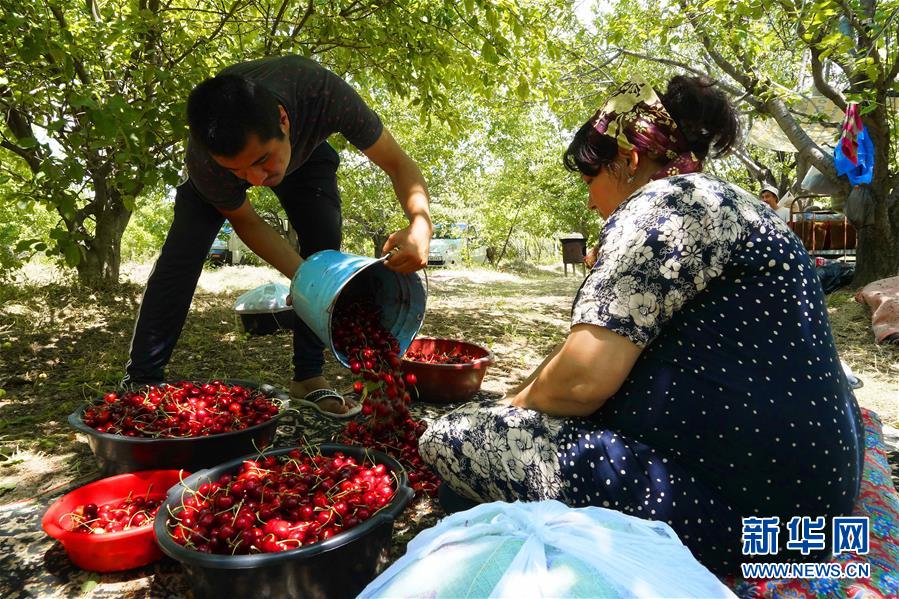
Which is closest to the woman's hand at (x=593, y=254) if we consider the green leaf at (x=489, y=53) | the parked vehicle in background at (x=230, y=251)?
the green leaf at (x=489, y=53)

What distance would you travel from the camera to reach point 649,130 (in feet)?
5.01

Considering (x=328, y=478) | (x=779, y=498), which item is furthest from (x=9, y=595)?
(x=779, y=498)

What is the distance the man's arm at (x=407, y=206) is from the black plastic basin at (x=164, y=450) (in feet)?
2.67

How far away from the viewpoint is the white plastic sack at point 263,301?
476 centimetres

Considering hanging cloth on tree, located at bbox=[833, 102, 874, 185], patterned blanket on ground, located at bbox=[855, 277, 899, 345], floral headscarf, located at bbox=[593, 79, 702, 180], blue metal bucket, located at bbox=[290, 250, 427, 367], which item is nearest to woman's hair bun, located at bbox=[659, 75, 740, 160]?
floral headscarf, located at bbox=[593, 79, 702, 180]

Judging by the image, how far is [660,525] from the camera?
1175mm

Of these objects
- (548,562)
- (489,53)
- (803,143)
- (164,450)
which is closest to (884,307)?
(803,143)

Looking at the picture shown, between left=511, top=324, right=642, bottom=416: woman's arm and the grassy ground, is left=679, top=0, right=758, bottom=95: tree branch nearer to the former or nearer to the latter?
the grassy ground

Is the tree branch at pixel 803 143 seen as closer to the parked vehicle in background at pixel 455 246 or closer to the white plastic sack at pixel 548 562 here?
the white plastic sack at pixel 548 562

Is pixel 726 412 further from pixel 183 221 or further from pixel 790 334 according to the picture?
pixel 183 221

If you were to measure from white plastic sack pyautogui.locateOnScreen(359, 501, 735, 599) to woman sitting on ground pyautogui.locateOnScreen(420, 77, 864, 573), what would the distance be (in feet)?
0.81

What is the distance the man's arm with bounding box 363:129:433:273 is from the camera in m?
2.14

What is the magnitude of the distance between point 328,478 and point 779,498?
115 centimetres

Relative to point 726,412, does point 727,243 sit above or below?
above
